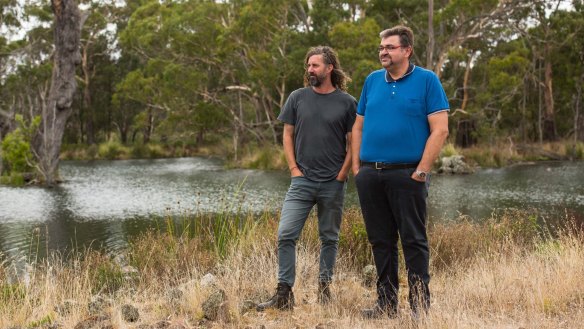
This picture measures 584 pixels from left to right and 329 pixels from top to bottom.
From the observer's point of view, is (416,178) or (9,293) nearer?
(416,178)

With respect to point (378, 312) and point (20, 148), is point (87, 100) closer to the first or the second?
point (20, 148)

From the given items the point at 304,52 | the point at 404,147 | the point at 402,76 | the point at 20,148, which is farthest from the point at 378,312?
the point at 304,52

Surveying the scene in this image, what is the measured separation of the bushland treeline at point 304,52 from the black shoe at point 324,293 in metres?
18.9

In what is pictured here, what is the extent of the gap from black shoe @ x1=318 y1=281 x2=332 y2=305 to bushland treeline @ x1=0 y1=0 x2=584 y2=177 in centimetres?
1888

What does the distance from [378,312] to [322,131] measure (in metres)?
1.23

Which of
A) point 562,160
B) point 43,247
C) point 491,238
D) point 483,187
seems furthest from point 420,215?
point 562,160

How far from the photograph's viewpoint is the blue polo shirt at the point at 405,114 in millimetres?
3840

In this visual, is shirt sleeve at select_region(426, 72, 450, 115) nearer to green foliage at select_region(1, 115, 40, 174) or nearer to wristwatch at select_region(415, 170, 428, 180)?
wristwatch at select_region(415, 170, 428, 180)

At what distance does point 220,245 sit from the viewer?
6.66m

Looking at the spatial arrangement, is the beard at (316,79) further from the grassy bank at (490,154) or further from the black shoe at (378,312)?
the grassy bank at (490,154)

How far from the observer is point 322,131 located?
437 centimetres

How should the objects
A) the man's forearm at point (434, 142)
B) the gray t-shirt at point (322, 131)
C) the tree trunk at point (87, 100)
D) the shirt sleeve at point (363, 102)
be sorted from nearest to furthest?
the man's forearm at point (434, 142) < the shirt sleeve at point (363, 102) < the gray t-shirt at point (322, 131) < the tree trunk at point (87, 100)

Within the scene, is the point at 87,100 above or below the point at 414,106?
above

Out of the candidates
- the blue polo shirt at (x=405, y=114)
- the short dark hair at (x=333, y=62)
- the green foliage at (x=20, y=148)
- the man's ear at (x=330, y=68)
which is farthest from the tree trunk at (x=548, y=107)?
the blue polo shirt at (x=405, y=114)
